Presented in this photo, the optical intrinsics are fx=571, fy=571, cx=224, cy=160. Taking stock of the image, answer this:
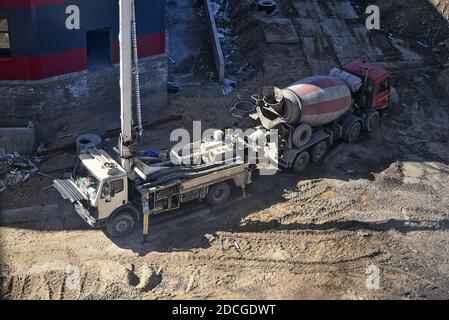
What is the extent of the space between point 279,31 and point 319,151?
975 centimetres

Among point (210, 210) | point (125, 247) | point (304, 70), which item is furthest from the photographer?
point (304, 70)

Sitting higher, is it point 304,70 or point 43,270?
point 304,70

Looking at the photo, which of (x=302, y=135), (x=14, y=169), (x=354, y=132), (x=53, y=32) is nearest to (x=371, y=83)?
(x=354, y=132)

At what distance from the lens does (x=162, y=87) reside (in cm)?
2311

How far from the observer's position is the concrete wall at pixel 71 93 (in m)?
20.0

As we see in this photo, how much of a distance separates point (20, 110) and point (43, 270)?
24.2 feet

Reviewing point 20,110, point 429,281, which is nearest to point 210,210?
point 429,281

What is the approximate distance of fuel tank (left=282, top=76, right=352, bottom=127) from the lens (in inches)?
744

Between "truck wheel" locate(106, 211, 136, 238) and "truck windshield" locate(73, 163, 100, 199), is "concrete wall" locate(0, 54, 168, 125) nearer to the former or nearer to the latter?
"truck windshield" locate(73, 163, 100, 199)

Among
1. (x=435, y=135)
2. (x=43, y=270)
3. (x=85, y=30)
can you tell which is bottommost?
(x=43, y=270)

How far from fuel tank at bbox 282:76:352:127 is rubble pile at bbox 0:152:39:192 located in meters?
8.73

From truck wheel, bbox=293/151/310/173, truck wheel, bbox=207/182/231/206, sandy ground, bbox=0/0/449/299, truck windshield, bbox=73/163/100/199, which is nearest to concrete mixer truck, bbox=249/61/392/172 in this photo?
truck wheel, bbox=293/151/310/173

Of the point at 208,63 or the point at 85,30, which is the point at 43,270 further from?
the point at 208,63
